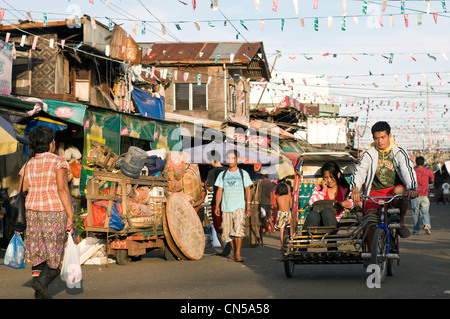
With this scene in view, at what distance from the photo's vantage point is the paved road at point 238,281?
7906 mm

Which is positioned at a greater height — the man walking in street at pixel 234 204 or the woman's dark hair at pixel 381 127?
the woman's dark hair at pixel 381 127

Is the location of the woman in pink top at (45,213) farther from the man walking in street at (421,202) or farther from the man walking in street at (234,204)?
the man walking in street at (421,202)

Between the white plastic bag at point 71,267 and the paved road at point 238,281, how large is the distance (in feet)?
1.61

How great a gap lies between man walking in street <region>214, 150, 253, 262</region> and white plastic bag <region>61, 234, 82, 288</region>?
526cm

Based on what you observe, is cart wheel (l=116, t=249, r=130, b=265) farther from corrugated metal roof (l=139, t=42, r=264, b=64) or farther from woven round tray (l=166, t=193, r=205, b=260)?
corrugated metal roof (l=139, t=42, r=264, b=64)

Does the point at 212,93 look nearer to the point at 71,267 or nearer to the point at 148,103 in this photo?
the point at 148,103

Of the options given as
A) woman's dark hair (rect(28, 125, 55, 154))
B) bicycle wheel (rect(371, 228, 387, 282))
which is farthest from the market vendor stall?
bicycle wheel (rect(371, 228, 387, 282))

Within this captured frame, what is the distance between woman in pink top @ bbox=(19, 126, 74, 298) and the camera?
741 cm

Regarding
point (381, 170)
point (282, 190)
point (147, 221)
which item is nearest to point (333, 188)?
point (381, 170)

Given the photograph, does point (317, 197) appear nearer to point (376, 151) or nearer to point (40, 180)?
point (376, 151)

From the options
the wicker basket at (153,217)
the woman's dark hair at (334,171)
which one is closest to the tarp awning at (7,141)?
the wicker basket at (153,217)

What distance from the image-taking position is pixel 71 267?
24.8ft

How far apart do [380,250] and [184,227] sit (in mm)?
4749

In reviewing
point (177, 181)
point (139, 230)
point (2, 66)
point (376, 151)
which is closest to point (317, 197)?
point (376, 151)
